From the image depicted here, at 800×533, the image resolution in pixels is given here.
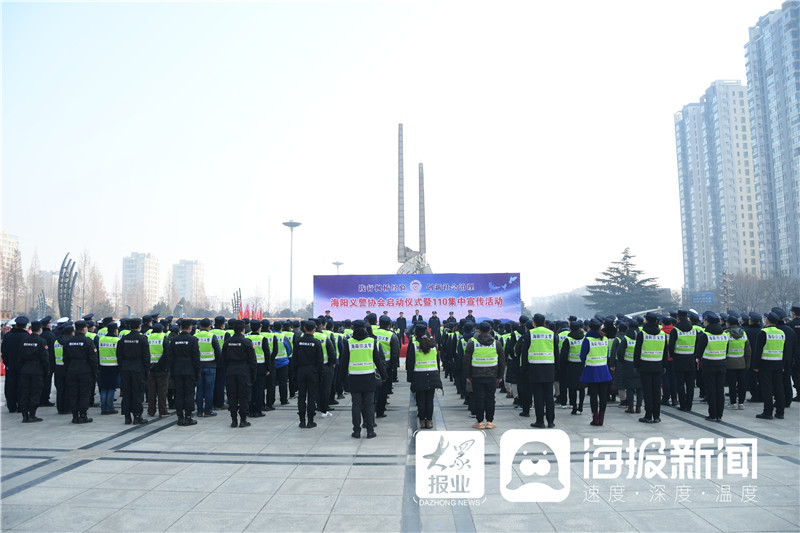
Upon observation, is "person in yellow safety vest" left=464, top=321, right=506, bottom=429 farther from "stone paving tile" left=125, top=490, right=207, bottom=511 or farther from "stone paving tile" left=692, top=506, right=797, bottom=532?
"stone paving tile" left=125, top=490, right=207, bottom=511

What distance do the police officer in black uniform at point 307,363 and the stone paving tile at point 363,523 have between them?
3995 millimetres

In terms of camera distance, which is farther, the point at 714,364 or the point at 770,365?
the point at 770,365

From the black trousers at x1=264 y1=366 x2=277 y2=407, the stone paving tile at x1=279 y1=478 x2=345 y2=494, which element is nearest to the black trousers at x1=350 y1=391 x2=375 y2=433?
the stone paving tile at x1=279 y1=478 x2=345 y2=494

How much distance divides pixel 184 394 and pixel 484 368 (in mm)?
5287

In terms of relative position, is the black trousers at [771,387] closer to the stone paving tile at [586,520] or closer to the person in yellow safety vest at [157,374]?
the stone paving tile at [586,520]

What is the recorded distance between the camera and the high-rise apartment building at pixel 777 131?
247ft

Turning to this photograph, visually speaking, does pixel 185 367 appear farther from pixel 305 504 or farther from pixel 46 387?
pixel 305 504

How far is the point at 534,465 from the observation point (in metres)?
6.39

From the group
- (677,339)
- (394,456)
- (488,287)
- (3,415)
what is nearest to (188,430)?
(394,456)

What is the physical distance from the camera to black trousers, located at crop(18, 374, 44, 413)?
9.48m

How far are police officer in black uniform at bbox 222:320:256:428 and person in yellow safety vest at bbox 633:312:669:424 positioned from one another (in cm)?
665

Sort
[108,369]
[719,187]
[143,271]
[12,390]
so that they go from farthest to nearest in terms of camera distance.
Result: 1. [143,271]
2. [719,187]
3. [12,390]
4. [108,369]

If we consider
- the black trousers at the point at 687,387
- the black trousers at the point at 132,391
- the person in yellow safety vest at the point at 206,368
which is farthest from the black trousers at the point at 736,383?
the black trousers at the point at 132,391

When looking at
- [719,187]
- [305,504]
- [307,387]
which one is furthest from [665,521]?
[719,187]
